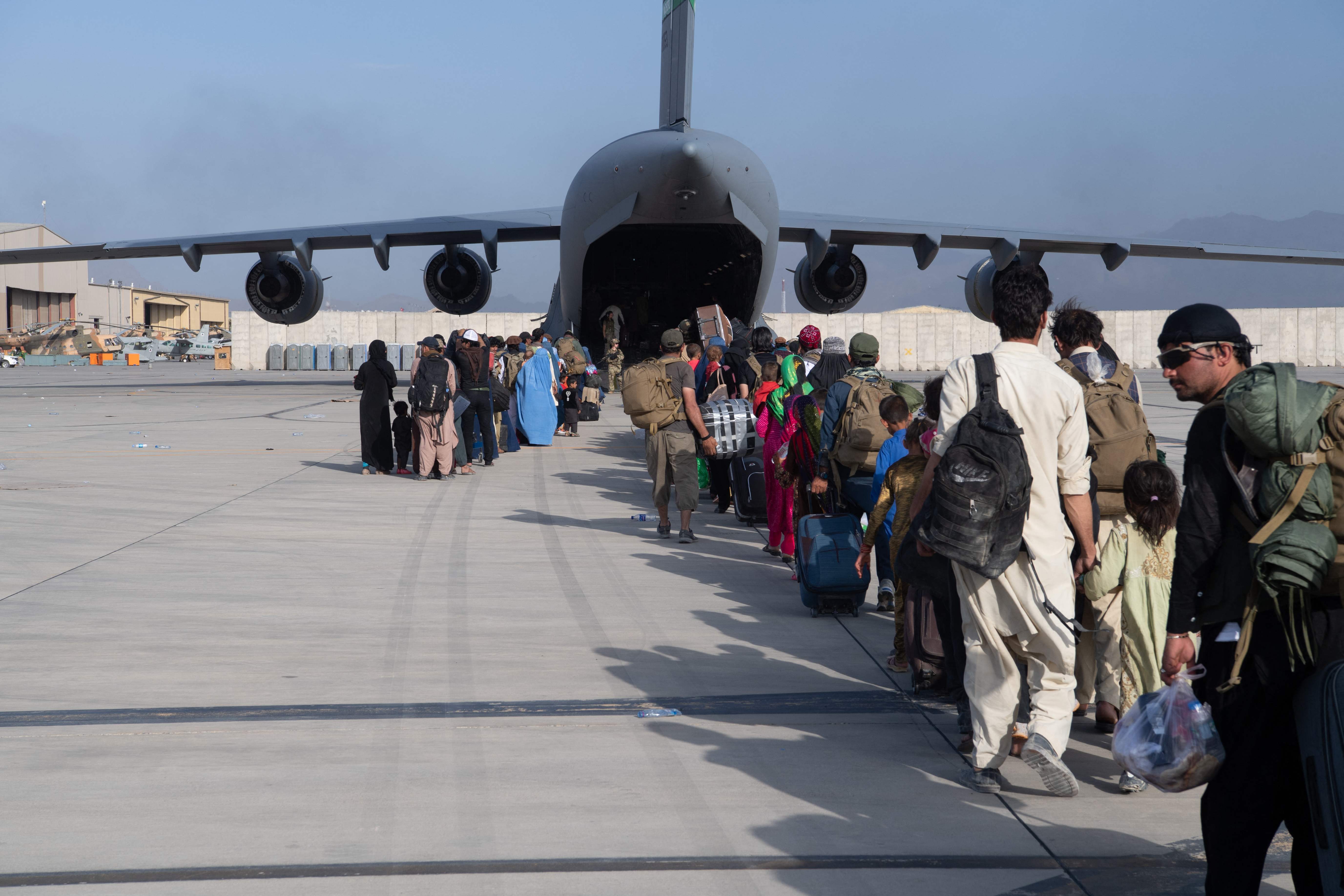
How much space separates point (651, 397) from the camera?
8.78 metres

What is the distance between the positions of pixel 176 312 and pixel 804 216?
9892cm

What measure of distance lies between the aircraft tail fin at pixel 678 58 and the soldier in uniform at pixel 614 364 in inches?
161

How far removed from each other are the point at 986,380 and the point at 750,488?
19.5ft

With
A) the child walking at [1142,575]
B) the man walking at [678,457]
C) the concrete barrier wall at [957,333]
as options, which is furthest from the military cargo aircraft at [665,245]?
the concrete barrier wall at [957,333]

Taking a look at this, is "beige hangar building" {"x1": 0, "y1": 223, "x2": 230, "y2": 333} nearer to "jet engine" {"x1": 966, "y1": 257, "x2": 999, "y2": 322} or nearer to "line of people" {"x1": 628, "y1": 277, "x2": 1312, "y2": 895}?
"jet engine" {"x1": 966, "y1": 257, "x2": 999, "y2": 322}

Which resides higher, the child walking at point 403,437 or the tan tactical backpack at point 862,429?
the tan tactical backpack at point 862,429

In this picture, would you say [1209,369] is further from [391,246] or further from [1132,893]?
[391,246]

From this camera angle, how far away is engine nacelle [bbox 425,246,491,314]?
2428cm

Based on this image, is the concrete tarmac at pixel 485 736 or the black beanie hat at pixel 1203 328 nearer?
the black beanie hat at pixel 1203 328

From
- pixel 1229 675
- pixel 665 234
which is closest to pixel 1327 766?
pixel 1229 675

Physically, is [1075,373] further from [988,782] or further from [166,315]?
[166,315]

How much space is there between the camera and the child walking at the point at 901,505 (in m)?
5.22

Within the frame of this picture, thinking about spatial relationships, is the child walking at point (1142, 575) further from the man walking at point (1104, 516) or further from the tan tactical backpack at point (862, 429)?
the tan tactical backpack at point (862, 429)

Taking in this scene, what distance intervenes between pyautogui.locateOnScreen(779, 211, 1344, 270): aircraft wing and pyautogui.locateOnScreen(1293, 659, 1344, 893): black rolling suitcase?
18.9 meters
